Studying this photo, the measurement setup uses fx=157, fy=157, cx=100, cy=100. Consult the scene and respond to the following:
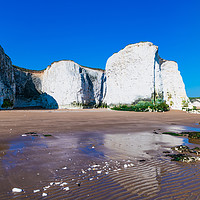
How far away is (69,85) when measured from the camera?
36906mm

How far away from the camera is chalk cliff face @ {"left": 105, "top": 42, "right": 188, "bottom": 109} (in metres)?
25.8

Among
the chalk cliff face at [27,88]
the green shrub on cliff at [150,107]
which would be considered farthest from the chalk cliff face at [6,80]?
the green shrub on cliff at [150,107]

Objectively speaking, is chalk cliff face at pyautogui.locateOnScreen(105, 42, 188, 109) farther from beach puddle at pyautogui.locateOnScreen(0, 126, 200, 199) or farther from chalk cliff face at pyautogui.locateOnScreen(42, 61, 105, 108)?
beach puddle at pyautogui.locateOnScreen(0, 126, 200, 199)

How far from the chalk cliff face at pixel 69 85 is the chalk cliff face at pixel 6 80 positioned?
9.56 meters

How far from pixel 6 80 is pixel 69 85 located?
12.8 m

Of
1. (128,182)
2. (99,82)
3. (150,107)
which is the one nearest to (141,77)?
(150,107)

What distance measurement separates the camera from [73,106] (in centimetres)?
3603

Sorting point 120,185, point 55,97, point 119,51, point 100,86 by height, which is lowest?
point 120,185

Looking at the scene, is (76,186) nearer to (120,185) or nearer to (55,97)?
(120,185)

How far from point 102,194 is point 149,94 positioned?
24660 mm

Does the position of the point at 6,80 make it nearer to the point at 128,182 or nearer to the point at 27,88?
the point at 27,88

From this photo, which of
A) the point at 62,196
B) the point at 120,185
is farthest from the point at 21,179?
the point at 120,185

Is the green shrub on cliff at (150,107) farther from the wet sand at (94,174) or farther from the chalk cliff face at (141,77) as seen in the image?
the wet sand at (94,174)

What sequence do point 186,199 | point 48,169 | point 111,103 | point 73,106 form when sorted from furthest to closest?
point 73,106 → point 111,103 → point 48,169 → point 186,199
